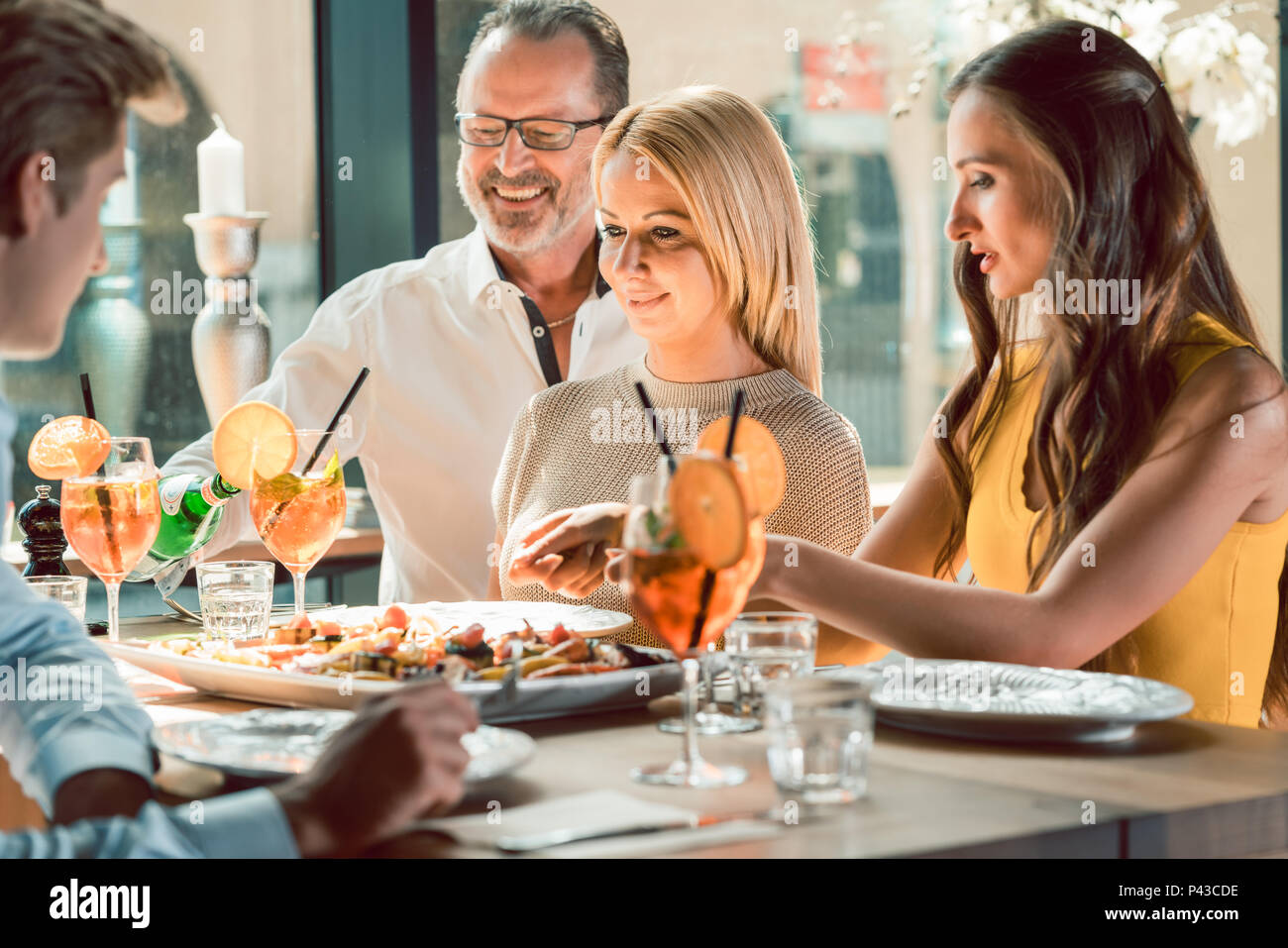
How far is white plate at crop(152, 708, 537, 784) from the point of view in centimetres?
103

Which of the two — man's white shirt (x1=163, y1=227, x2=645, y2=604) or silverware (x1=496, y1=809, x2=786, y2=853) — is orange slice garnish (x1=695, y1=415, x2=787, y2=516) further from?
man's white shirt (x1=163, y1=227, x2=645, y2=604)

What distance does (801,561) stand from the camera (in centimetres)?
159

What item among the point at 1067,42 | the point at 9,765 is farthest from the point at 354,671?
the point at 1067,42

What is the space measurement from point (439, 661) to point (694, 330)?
1154 millimetres

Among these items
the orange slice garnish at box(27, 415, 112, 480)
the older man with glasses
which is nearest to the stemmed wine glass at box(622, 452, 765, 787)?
the orange slice garnish at box(27, 415, 112, 480)

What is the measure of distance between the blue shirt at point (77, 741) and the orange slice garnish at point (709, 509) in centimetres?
36

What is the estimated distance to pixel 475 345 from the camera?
2996 millimetres

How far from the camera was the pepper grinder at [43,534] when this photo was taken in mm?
2080

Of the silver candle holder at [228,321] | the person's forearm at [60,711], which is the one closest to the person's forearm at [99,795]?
the person's forearm at [60,711]

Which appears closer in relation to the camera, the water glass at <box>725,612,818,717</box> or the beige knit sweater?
the water glass at <box>725,612,818,717</box>

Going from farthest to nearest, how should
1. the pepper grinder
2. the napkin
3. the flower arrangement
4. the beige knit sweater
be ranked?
the flower arrangement, the beige knit sweater, the pepper grinder, the napkin

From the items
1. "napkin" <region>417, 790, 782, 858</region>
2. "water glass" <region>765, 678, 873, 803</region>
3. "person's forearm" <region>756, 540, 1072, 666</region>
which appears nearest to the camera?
Result: "napkin" <region>417, 790, 782, 858</region>

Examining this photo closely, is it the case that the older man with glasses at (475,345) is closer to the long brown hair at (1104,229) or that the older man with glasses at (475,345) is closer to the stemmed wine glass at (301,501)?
the stemmed wine glass at (301,501)

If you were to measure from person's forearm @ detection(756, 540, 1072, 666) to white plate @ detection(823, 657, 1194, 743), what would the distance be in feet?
0.45
